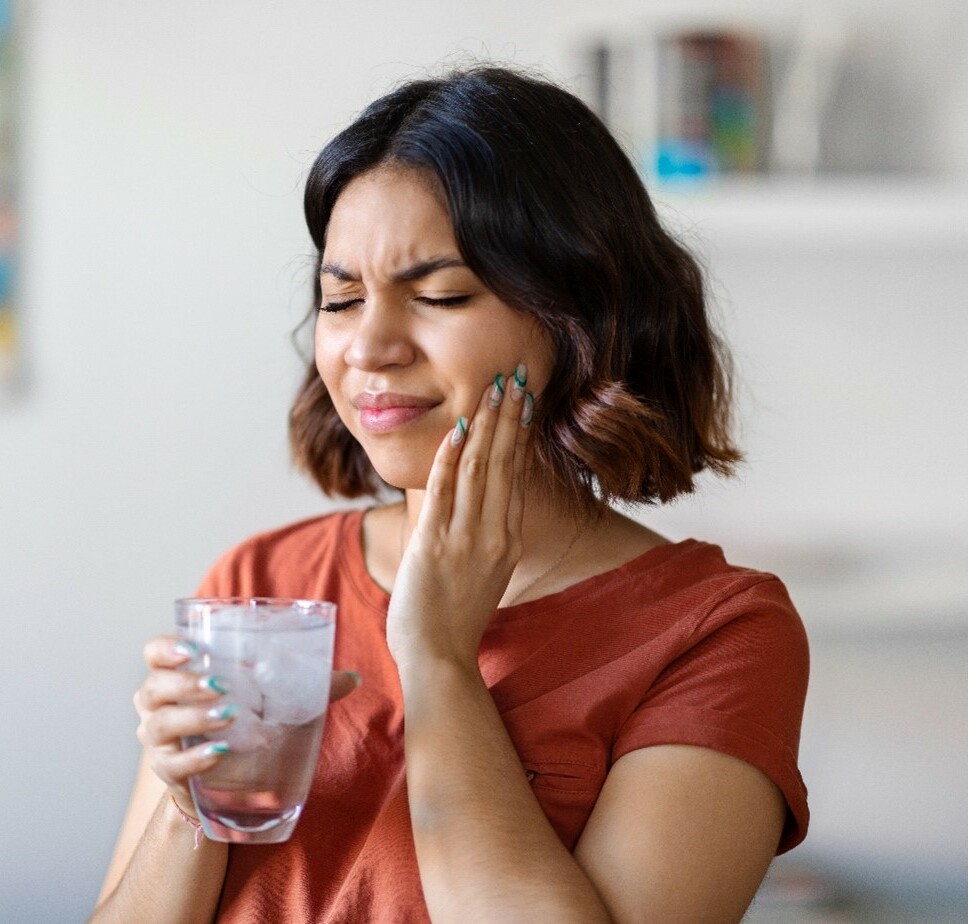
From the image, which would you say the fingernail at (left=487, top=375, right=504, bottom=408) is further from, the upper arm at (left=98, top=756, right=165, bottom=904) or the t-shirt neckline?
the upper arm at (left=98, top=756, right=165, bottom=904)

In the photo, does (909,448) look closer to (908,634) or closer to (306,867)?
(908,634)

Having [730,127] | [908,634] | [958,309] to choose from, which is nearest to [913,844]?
[908,634]

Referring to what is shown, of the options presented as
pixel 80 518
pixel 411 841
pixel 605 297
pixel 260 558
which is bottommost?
pixel 80 518

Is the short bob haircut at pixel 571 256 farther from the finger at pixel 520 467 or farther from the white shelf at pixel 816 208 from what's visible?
the white shelf at pixel 816 208

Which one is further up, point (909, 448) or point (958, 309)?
point (958, 309)

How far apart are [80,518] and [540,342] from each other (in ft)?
5.48

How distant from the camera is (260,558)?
5.33 ft

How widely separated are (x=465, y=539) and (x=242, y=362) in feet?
5.25

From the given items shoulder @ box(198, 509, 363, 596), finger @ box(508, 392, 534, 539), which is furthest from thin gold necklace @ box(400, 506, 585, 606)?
shoulder @ box(198, 509, 363, 596)

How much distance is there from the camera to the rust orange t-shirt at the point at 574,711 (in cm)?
127

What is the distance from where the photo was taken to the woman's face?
134 centimetres

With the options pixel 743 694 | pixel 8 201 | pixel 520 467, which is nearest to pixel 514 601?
pixel 520 467

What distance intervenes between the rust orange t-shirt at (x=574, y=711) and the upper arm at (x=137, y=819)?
13 cm

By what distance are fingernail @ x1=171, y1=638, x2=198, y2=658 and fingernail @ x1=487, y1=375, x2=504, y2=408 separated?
17.6 inches
